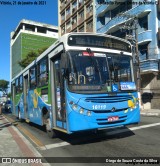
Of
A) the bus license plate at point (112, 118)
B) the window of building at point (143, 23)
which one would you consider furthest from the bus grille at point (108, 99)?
the window of building at point (143, 23)

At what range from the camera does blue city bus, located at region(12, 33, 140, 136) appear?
838cm

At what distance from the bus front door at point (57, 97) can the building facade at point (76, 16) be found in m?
33.0

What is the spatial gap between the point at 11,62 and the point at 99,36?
375 feet

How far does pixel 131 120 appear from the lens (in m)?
9.16

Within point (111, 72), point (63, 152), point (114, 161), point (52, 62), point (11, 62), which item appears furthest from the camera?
point (11, 62)

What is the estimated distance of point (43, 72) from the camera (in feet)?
36.9

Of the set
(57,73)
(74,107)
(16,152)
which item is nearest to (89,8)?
(57,73)

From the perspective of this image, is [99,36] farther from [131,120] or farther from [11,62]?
[11,62]

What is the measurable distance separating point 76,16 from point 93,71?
43868 millimetres

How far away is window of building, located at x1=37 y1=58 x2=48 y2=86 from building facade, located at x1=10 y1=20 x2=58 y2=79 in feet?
289

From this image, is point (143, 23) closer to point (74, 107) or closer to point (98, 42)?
point (98, 42)

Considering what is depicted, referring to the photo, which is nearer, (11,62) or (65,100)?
(65,100)

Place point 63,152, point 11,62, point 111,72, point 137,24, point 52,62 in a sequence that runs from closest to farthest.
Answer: point 63,152
point 111,72
point 52,62
point 137,24
point 11,62

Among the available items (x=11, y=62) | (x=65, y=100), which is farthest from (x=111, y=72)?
(x=11, y=62)
